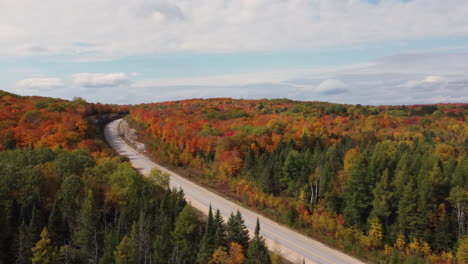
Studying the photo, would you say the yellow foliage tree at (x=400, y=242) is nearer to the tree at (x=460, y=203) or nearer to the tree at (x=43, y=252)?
the tree at (x=460, y=203)

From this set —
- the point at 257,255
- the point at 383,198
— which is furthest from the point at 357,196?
the point at 257,255

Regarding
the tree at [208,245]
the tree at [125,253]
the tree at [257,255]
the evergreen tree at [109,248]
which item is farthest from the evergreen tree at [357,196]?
the evergreen tree at [109,248]

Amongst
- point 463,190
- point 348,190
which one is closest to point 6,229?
point 348,190

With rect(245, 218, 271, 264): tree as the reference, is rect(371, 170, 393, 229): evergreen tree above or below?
above

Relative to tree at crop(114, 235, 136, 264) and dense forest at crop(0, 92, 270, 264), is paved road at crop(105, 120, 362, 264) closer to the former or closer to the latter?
dense forest at crop(0, 92, 270, 264)

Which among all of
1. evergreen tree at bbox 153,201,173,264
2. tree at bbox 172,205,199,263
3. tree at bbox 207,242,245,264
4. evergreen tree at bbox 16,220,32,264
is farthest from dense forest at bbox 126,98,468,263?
evergreen tree at bbox 16,220,32,264

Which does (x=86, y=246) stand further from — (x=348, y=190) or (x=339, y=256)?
(x=348, y=190)

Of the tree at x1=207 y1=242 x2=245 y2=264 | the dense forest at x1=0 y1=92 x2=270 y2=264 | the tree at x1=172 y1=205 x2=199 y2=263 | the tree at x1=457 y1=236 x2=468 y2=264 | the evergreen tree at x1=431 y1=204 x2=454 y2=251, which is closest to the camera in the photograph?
the tree at x1=207 y1=242 x2=245 y2=264
